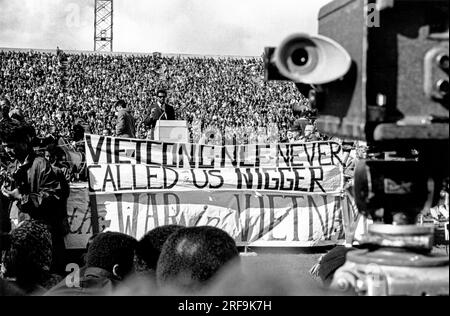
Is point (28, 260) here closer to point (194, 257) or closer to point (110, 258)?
point (110, 258)

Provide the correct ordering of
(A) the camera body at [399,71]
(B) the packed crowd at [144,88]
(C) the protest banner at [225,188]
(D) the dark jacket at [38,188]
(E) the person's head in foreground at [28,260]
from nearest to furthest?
(A) the camera body at [399,71]
(E) the person's head in foreground at [28,260]
(D) the dark jacket at [38,188]
(C) the protest banner at [225,188]
(B) the packed crowd at [144,88]

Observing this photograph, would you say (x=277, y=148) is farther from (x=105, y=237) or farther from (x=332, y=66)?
(x=332, y=66)

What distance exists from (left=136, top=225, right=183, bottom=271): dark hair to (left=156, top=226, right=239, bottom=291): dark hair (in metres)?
0.51

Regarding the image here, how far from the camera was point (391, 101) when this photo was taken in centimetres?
161

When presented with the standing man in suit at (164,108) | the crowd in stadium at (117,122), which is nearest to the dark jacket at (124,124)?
the crowd in stadium at (117,122)

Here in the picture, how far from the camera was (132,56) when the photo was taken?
152 feet

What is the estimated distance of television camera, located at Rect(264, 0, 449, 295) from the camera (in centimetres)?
159

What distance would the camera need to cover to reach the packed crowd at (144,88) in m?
37.8

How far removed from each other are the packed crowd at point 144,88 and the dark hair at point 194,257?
32517 millimetres

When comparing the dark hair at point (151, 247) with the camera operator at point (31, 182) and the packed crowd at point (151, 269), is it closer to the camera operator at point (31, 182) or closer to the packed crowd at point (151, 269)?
the packed crowd at point (151, 269)

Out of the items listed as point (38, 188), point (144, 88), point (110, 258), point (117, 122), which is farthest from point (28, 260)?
point (144, 88)

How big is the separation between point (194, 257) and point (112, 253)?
0.91m

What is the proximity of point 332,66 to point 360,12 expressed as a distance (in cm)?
16
